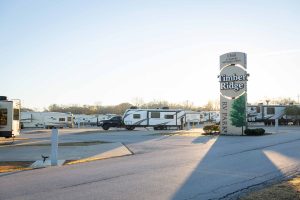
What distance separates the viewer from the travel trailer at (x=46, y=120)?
2441 inches

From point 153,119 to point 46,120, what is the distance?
20.7 meters

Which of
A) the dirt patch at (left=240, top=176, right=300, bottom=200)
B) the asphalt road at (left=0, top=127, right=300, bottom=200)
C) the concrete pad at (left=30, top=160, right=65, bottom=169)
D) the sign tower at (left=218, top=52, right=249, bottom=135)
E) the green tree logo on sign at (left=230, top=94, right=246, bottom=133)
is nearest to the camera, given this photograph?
the dirt patch at (left=240, top=176, right=300, bottom=200)

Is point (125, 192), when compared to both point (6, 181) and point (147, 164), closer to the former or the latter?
point (6, 181)

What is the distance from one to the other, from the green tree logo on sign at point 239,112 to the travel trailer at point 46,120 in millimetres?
35043

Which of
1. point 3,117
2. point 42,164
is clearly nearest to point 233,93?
point 3,117

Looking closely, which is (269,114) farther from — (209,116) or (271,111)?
(209,116)

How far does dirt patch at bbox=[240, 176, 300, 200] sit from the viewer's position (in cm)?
759

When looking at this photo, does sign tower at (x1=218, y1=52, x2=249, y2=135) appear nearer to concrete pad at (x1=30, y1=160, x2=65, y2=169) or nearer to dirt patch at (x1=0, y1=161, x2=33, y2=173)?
concrete pad at (x1=30, y1=160, x2=65, y2=169)

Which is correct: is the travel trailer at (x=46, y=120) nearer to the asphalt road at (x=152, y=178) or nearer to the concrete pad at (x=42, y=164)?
the concrete pad at (x=42, y=164)

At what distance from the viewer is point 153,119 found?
50.1 metres

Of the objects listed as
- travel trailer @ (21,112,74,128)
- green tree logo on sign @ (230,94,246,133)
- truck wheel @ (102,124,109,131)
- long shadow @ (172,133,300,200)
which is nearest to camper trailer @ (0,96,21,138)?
long shadow @ (172,133,300,200)

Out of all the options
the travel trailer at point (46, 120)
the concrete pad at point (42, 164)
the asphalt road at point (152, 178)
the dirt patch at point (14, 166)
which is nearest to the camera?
the asphalt road at point (152, 178)

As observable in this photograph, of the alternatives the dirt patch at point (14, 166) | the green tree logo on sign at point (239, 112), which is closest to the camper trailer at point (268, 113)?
the green tree logo on sign at point (239, 112)

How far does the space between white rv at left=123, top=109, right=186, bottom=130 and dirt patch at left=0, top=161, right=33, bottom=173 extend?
1397 inches
